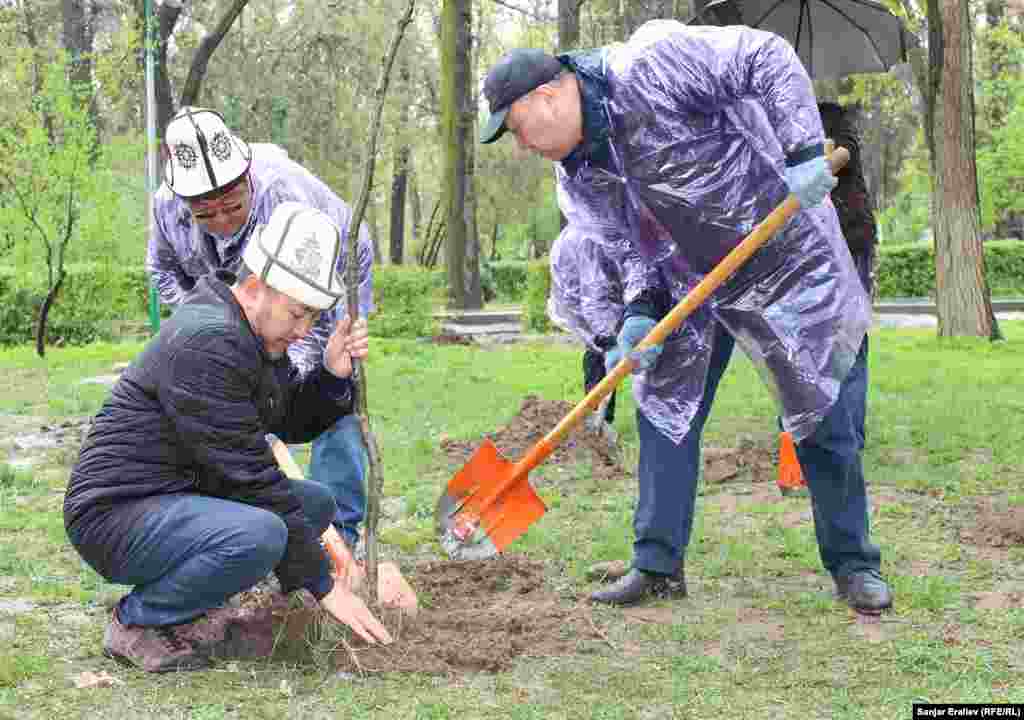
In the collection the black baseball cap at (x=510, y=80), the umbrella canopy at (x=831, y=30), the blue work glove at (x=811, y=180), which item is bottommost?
the blue work glove at (x=811, y=180)

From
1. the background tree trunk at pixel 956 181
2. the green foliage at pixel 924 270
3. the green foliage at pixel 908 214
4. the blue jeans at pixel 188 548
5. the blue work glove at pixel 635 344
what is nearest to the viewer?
the blue jeans at pixel 188 548

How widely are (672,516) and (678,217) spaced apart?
3.32ft

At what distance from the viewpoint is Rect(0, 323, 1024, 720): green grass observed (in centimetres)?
328

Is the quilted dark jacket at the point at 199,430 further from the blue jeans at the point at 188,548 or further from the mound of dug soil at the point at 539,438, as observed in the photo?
the mound of dug soil at the point at 539,438

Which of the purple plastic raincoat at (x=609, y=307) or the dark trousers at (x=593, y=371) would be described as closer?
the purple plastic raincoat at (x=609, y=307)

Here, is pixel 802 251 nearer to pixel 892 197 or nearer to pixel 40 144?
pixel 40 144

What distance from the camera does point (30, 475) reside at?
6566 mm

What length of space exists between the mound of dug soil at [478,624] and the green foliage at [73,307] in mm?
11834

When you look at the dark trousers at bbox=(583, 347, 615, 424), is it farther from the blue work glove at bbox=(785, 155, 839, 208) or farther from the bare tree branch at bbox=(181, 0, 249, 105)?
the bare tree branch at bbox=(181, 0, 249, 105)

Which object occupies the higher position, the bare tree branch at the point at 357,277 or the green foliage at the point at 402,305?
the bare tree branch at the point at 357,277

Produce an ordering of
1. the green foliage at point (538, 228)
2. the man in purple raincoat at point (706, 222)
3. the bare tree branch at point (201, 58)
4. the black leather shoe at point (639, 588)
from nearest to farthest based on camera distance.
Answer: the man in purple raincoat at point (706, 222), the black leather shoe at point (639, 588), the bare tree branch at point (201, 58), the green foliage at point (538, 228)

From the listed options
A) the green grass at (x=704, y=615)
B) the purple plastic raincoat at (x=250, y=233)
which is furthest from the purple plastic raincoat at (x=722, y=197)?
the purple plastic raincoat at (x=250, y=233)

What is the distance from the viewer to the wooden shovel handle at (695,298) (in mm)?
3859

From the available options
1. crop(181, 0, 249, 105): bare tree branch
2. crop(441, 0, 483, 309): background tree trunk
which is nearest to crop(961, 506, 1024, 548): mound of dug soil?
crop(181, 0, 249, 105): bare tree branch
